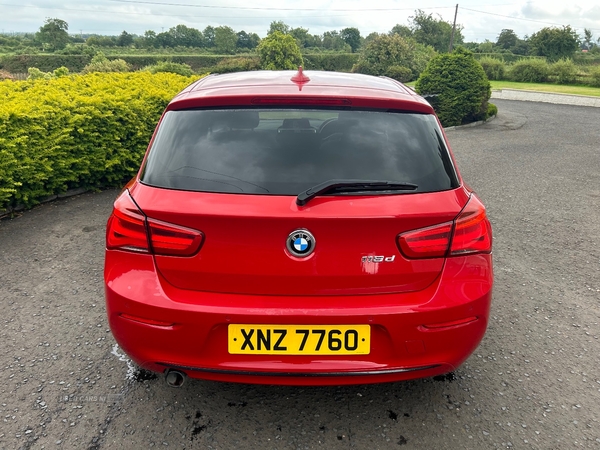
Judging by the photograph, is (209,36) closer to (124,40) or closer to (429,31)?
(124,40)

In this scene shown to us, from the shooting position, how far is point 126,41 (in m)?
110

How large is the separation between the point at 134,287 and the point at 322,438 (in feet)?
3.74

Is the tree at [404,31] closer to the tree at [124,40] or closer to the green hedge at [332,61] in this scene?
the green hedge at [332,61]

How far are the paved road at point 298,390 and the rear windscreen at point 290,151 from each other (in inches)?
47.2

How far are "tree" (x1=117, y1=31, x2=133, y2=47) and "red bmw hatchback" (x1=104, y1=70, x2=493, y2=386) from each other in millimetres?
119301

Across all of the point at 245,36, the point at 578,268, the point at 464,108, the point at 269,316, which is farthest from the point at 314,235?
the point at 245,36

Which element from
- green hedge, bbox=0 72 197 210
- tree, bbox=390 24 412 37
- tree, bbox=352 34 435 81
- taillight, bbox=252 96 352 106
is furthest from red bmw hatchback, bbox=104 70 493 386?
tree, bbox=390 24 412 37

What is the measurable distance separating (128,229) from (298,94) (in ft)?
3.23

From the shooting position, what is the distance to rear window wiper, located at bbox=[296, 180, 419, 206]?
199 cm

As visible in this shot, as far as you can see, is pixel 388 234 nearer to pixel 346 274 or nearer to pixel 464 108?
pixel 346 274

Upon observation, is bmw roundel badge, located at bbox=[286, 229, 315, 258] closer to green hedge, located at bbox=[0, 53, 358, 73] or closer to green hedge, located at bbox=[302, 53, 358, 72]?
green hedge, located at bbox=[0, 53, 358, 73]

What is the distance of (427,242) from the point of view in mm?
2043

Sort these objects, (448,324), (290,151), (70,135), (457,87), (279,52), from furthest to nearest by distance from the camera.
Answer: (279,52) < (457,87) < (70,135) < (290,151) < (448,324)

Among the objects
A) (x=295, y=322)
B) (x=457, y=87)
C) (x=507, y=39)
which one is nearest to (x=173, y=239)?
(x=295, y=322)
